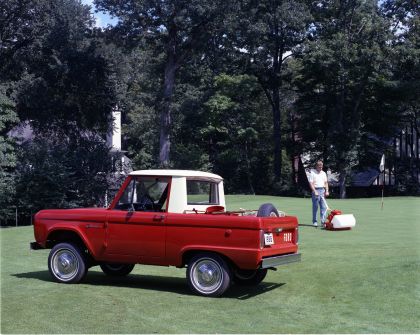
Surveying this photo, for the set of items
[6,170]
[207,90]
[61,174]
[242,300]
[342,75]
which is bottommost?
[242,300]

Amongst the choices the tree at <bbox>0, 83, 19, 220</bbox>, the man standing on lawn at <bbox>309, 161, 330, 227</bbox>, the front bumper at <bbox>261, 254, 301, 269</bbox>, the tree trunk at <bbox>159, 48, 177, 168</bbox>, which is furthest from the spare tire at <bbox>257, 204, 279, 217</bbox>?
the tree trunk at <bbox>159, 48, 177, 168</bbox>

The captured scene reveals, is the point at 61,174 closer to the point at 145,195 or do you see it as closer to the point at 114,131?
the point at 114,131

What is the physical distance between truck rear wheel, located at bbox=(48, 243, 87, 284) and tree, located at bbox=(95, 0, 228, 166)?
3397cm

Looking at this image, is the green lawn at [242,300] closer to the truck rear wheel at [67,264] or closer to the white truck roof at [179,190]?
the truck rear wheel at [67,264]

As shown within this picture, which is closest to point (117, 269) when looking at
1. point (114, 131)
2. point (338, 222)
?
point (338, 222)

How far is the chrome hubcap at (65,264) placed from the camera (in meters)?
11.5

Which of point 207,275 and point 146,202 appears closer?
point 207,275

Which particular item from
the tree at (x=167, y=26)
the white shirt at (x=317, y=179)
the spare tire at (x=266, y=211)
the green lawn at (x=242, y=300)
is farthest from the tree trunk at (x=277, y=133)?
the spare tire at (x=266, y=211)

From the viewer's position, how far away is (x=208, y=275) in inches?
400

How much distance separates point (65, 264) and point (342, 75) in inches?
1751

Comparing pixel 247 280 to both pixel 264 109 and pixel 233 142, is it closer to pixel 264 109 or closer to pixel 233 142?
pixel 233 142

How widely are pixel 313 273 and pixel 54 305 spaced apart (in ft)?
15.2

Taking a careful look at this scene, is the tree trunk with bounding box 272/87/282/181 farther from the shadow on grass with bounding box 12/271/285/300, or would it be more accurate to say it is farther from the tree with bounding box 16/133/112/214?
the shadow on grass with bounding box 12/271/285/300

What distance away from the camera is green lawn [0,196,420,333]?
27.6 feet
